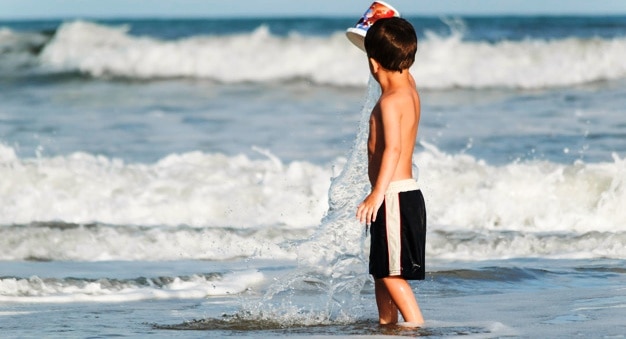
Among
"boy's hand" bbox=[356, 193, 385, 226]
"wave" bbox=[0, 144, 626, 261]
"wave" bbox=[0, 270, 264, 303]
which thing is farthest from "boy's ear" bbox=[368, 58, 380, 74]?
"wave" bbox=[0, 144, 626, 261]

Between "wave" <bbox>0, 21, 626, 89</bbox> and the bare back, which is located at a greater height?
"wave" <bbox>0, 21, 626, 89</bbox>

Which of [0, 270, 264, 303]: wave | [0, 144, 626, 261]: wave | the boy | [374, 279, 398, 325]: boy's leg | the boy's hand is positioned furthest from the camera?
[0, 144, 626, 261]: wave

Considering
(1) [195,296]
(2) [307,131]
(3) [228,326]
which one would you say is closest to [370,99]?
(3) [228,326]

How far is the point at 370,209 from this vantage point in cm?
464

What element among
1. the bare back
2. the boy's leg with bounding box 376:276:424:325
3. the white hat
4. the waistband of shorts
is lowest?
the boy's leg with bounding box 376:276:424:325

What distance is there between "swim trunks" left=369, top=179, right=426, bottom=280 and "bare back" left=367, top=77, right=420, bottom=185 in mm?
97

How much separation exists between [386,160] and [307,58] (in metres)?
18.0

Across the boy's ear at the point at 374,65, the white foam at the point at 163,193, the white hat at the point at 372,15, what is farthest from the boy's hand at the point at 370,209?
the white foam at the point at 163,193

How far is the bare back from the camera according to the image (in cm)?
472

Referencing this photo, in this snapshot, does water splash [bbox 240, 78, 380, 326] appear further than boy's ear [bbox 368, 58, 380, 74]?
Yes

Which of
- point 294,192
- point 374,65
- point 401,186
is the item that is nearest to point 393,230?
point 401,186

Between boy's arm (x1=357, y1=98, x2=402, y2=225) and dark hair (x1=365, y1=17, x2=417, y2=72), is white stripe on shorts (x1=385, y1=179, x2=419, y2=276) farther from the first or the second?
dark hair (x1=365, y1=17, x2=417, y2=72)

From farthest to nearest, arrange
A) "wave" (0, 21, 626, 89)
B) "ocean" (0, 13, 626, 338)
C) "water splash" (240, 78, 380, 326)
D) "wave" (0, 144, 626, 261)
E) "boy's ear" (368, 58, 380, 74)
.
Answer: "wave" (0, 21, 626, 89) < "wave" (0, 144, 626, 261) < "ocean" (0, 13, 626, 338) < "water splash" (240, 78, 380, 326) < "boy's ear" (368, 58, 380, 74)

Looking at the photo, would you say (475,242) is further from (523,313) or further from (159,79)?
(159,79)
